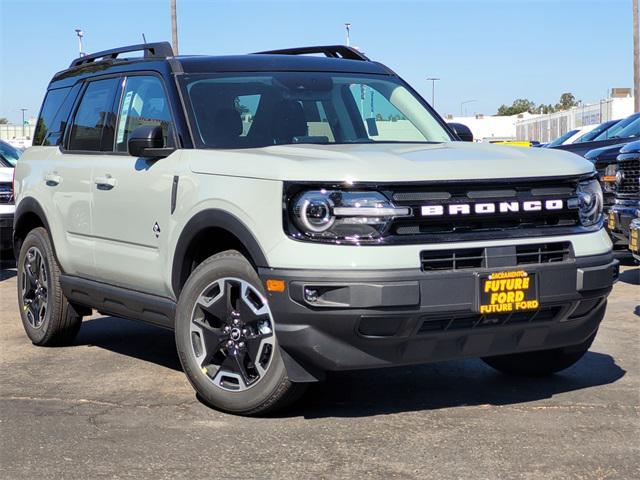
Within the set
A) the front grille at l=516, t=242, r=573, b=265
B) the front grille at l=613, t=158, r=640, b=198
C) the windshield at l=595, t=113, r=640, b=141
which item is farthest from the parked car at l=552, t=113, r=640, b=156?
the front grille at l=516, t=242, r=573, b=265

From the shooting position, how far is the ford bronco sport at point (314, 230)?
475 centimetres

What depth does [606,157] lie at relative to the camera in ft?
39.2

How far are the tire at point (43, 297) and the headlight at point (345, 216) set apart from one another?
2.91 meters

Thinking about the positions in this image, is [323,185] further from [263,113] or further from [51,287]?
[51,287]

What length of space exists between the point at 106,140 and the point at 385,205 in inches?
102

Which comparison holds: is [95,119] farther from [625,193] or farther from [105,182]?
[625,193]

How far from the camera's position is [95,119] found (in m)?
6.95

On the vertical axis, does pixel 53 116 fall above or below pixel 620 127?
above

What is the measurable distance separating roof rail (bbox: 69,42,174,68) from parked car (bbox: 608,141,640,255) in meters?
5.28

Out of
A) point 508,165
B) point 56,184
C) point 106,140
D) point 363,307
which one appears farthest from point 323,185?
point 56,184

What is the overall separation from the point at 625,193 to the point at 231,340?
20.6 feet

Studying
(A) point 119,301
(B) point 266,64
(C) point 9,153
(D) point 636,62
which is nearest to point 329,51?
(B) point 266,64

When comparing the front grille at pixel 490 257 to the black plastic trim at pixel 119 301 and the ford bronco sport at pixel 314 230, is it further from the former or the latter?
the black plastic trim at pixel 119 301

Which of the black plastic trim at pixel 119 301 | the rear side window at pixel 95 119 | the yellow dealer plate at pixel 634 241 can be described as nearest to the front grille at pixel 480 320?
the black plastic trim at pixel 119 301
